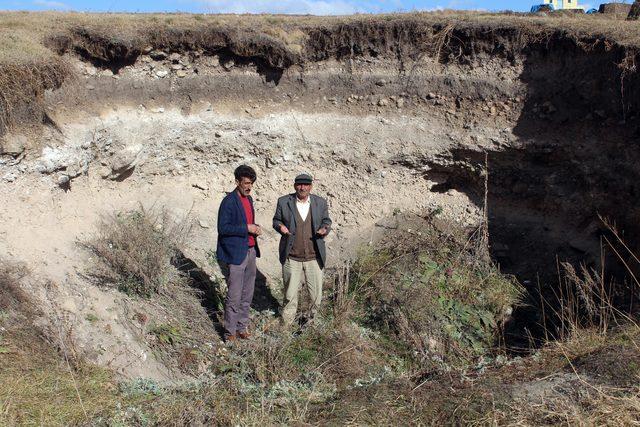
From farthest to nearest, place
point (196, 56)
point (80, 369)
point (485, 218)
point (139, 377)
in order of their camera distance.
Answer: point (196, 56) < point (485, 218) < point (139, 377) < point (80, 369)

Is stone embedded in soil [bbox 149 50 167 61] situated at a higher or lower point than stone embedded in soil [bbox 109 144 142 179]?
higher

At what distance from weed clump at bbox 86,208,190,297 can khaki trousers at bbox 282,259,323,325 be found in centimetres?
132

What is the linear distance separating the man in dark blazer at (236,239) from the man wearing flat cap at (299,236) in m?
0.33

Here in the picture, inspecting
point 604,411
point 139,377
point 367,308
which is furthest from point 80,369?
point 604,411

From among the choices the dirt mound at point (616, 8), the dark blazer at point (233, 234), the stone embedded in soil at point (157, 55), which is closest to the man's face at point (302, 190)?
the dark blazer at point (233, 234)

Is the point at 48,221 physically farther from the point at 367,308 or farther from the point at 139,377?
the point at 367,308

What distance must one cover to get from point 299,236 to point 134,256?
1710 mm

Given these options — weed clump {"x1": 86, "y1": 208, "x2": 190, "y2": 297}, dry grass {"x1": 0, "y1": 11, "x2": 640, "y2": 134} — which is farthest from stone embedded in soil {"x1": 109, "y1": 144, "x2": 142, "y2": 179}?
dry grass {"x1": 0, "y1": 11, "x2": 640, "y2": 134}

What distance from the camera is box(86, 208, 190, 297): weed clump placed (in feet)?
20.0

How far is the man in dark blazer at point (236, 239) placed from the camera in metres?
5.50

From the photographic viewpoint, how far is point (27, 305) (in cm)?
510

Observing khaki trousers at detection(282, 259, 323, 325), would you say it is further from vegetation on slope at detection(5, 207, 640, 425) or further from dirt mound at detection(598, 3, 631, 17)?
dirt mound at detection(598, 3, 631, 17)

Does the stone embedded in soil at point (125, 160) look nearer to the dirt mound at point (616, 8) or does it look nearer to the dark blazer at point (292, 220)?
the dark blazer at point (292, 220)

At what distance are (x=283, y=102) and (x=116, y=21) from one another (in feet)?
8.05
